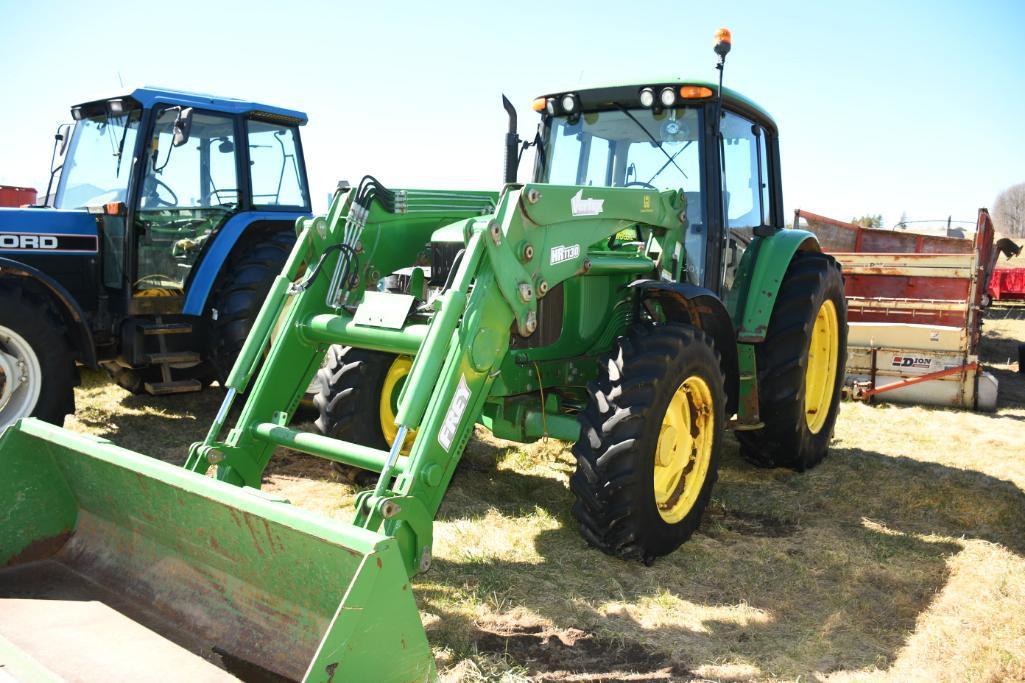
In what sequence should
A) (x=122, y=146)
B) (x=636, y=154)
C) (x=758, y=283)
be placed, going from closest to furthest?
(x=636, y=154)
(x=758, y=283)
(x=122, y=146)

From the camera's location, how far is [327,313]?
4.02m

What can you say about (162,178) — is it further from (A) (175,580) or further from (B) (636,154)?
(A) (175,580)

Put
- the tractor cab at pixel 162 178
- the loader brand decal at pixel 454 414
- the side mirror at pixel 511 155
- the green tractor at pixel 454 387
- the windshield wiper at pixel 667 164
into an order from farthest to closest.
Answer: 1. the tractor cab at pixel 162 178
2. the side mirror at pixel 511 155
3. the windshield wiper at pixel 667 164
4. the loader brand decal at pixel 454 414
5. the green tractor at pixel 454 387


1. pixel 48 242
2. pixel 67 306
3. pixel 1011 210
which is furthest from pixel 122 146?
pixel 1011 210

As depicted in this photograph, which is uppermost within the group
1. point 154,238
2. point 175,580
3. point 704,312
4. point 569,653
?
point 154,238

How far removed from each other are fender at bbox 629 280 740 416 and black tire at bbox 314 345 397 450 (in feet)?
4.76

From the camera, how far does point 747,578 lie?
3887 mm

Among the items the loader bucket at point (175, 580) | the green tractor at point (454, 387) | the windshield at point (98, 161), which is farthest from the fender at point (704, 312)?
the windshield at point (98, 161)

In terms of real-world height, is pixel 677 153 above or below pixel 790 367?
above

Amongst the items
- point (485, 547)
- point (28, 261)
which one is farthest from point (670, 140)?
point (28, 261)

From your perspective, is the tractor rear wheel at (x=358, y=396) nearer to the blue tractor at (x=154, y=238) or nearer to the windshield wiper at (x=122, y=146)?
the blue tractor at (x=154, y=238)

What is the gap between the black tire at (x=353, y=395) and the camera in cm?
454

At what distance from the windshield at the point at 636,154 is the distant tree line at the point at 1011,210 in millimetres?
58172

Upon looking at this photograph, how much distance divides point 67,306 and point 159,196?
1.08 meters
